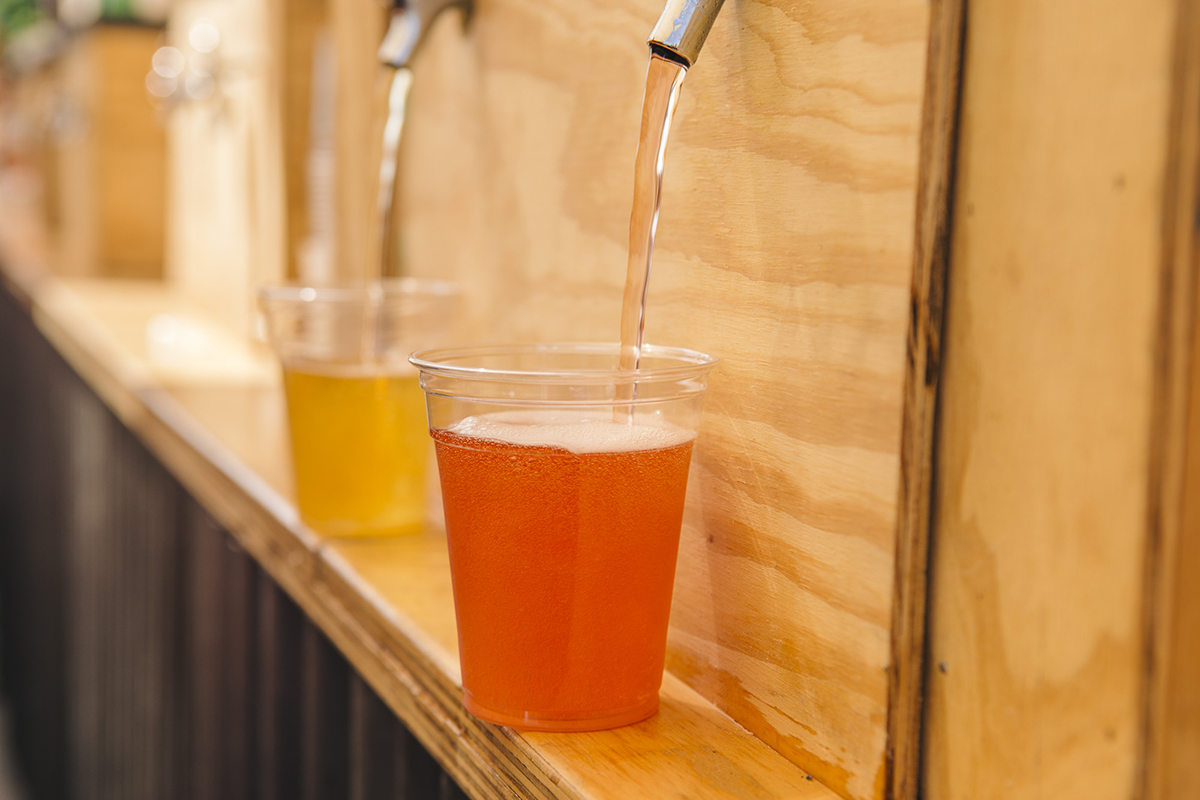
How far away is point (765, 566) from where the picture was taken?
0.70 metres

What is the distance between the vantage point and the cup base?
692 mm

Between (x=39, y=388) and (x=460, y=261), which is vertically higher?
(x=460, y=261)

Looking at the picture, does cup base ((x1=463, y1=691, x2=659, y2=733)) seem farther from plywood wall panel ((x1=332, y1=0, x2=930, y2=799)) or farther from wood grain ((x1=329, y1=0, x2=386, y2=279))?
wood grain ((x1=329, y1=0, x2=386, y2=279))

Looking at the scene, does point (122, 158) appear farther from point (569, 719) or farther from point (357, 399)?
point (569, 719)

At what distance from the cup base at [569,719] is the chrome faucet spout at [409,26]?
2.51 ft

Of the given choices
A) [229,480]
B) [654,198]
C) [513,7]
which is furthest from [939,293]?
[229,480]

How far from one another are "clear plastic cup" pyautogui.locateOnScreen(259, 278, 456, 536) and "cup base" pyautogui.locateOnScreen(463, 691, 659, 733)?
0.43 meters

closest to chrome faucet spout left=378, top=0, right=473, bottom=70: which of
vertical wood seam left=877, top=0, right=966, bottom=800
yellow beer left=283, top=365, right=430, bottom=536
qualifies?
yellow beer left=283, top=365, right=430, bottom=536

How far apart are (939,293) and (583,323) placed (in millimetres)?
406

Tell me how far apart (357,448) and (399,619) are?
0.24 metres

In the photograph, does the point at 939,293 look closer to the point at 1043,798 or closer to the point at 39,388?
the point at 1043,798

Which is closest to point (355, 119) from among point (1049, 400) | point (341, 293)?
point (341, 293)

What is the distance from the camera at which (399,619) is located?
0.92 meters

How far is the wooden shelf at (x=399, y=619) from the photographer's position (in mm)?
661
